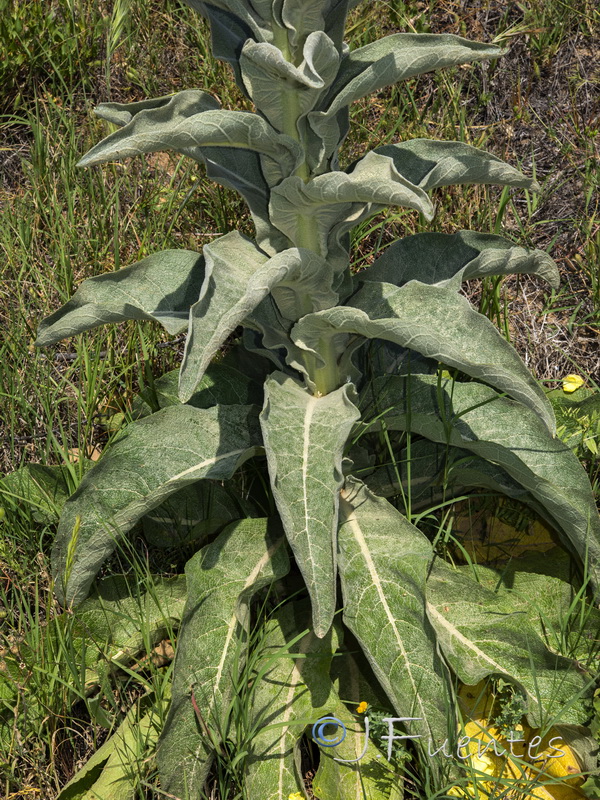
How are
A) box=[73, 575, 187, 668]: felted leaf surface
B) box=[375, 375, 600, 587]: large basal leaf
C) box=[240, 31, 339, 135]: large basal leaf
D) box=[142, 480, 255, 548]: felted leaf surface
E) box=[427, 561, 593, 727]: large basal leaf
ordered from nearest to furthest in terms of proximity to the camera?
box=[240, 31, 339, 135]: large basal leaf → box=[427, 561, 593, 727]: large basal leaf → box=[375, 375, 600, 587]: large basal leaf → box=[73, 575, 187, 668]: felted leaf surface → box=[142, 480, 255, 548]: felted leaf surface

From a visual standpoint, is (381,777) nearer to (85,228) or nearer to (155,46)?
(85,228)

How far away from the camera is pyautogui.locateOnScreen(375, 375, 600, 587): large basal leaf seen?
2488 mm

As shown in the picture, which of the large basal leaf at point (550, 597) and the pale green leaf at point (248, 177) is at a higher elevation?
the pale green leaf at point (248, 177)

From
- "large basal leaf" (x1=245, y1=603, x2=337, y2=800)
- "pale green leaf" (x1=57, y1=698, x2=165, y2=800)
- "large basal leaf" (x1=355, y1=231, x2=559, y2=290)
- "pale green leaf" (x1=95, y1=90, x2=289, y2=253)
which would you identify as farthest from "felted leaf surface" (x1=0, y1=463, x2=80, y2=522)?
"large basal leaf" (x1=355, y1=231, x2=559, y2=290)

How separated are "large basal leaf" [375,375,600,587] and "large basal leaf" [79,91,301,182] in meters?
0.82

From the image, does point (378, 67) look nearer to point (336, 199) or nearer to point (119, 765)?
point (336, 199)

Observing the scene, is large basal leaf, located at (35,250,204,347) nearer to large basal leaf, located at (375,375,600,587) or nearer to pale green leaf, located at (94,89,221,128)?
pale green leaf, located at (94,89,221,128)

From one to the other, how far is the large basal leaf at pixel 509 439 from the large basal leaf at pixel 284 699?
0.68 meters

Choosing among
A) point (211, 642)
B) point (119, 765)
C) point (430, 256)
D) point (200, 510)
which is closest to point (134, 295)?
point (200, 510)

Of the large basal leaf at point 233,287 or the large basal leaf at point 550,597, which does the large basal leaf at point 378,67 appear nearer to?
the large basal leaf at point 233,287

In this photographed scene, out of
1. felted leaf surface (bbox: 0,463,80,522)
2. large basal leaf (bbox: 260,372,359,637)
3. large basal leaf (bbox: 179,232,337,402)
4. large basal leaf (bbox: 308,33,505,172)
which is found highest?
large basal leaf (bbox: 308,33,505,172)

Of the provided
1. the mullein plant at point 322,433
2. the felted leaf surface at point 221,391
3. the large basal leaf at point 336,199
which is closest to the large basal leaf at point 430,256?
the mullein plant at point 322,433

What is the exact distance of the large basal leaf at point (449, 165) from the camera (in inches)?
89.8

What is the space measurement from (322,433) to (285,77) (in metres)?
0.92
